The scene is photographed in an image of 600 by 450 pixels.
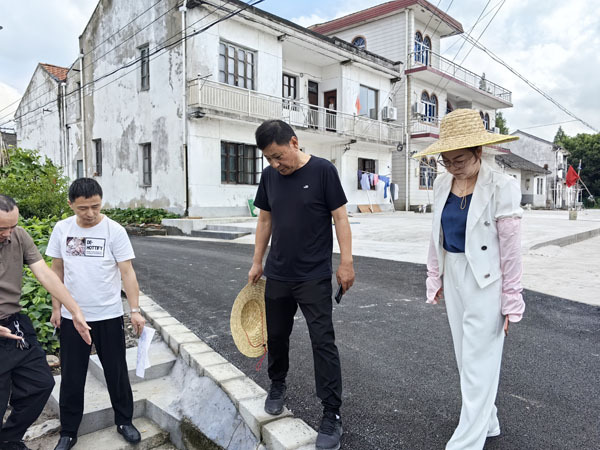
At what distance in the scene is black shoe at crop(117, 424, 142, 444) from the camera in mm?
3062

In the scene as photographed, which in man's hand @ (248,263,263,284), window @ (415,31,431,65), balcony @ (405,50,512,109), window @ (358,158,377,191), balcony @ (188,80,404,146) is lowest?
man's hand @ (248,263,263,284)

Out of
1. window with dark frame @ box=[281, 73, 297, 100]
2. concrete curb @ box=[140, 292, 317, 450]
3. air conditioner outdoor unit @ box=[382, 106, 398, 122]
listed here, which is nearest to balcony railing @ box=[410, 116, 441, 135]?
air conditioner outdoor unit @ box=[382, 106, 398, 122]

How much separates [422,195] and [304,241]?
76.0ft

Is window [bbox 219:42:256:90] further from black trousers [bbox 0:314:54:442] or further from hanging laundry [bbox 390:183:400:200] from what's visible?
black trousers [bbox 0:314:54:442]

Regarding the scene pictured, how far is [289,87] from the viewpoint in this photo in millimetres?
20359

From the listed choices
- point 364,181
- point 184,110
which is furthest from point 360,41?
point 184,110

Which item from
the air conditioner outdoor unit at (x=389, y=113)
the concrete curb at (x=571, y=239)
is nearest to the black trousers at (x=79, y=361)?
the concrete curb at (x=571, y=239)

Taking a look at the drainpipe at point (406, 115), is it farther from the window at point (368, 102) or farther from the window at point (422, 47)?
the window at point (368, 102)

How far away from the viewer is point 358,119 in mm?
21062

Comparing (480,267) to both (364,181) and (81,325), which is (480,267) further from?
(364,181)

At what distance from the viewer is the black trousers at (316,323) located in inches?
102

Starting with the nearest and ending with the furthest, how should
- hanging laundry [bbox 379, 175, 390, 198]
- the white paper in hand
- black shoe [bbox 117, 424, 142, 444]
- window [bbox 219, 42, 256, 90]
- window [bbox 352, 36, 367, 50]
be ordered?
the white paper in hand < black shoe [bbox 117, 424, 142, 444] < window [bbox 219, 42, 256, 90] < hanging laundry [bbox 379, 175, 390, 198] < window [bbox 352, 36, 367, 50]

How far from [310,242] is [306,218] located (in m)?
0.15

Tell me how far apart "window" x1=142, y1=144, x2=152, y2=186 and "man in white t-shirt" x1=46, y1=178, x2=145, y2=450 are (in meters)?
15.6
